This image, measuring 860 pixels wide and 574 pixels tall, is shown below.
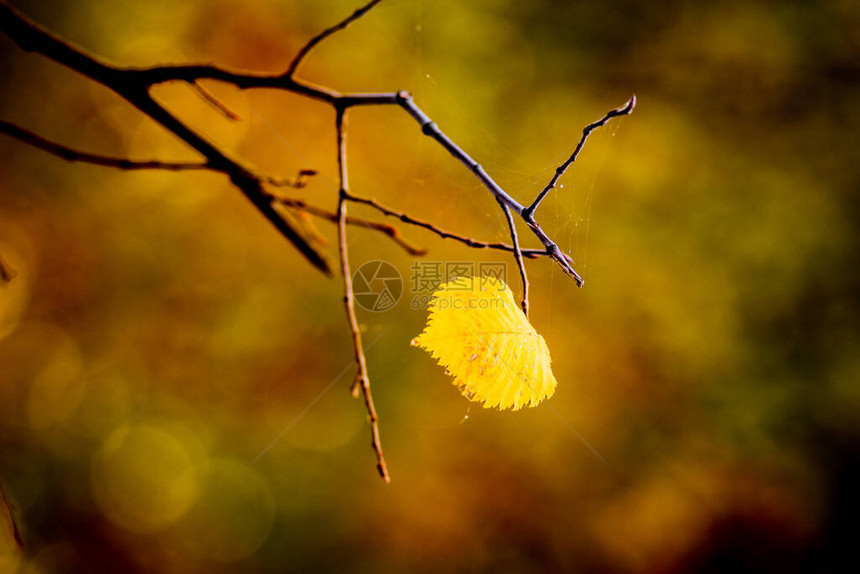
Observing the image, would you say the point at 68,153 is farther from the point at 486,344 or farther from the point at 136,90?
the point at 486,344

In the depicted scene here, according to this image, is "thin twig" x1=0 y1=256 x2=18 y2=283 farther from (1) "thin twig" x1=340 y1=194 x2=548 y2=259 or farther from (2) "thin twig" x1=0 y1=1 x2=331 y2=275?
(1) "thin twig" x1=340 y1=194 x2=548 y2=259

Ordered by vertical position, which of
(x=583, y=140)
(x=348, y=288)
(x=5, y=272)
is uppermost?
(x=583, y=140)

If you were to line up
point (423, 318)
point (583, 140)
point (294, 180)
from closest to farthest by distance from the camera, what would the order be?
1. point (583, 140)
2. point (294, 180)
3. point (423, 318)

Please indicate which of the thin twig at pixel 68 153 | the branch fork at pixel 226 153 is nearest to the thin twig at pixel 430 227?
the branch fork at pixel 226 153

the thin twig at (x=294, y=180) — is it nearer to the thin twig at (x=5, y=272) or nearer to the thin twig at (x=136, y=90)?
the thin twig at (x=136, y=90)

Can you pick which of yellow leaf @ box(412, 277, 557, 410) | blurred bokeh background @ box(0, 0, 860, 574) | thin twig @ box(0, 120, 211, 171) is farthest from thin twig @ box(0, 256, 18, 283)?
blurred bokeh background @ box(0, 0, 860, 574)

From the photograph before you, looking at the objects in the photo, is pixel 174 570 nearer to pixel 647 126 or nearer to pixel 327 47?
pixel 327 47

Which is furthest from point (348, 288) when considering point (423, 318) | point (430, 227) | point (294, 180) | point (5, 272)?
point (423, 318)
